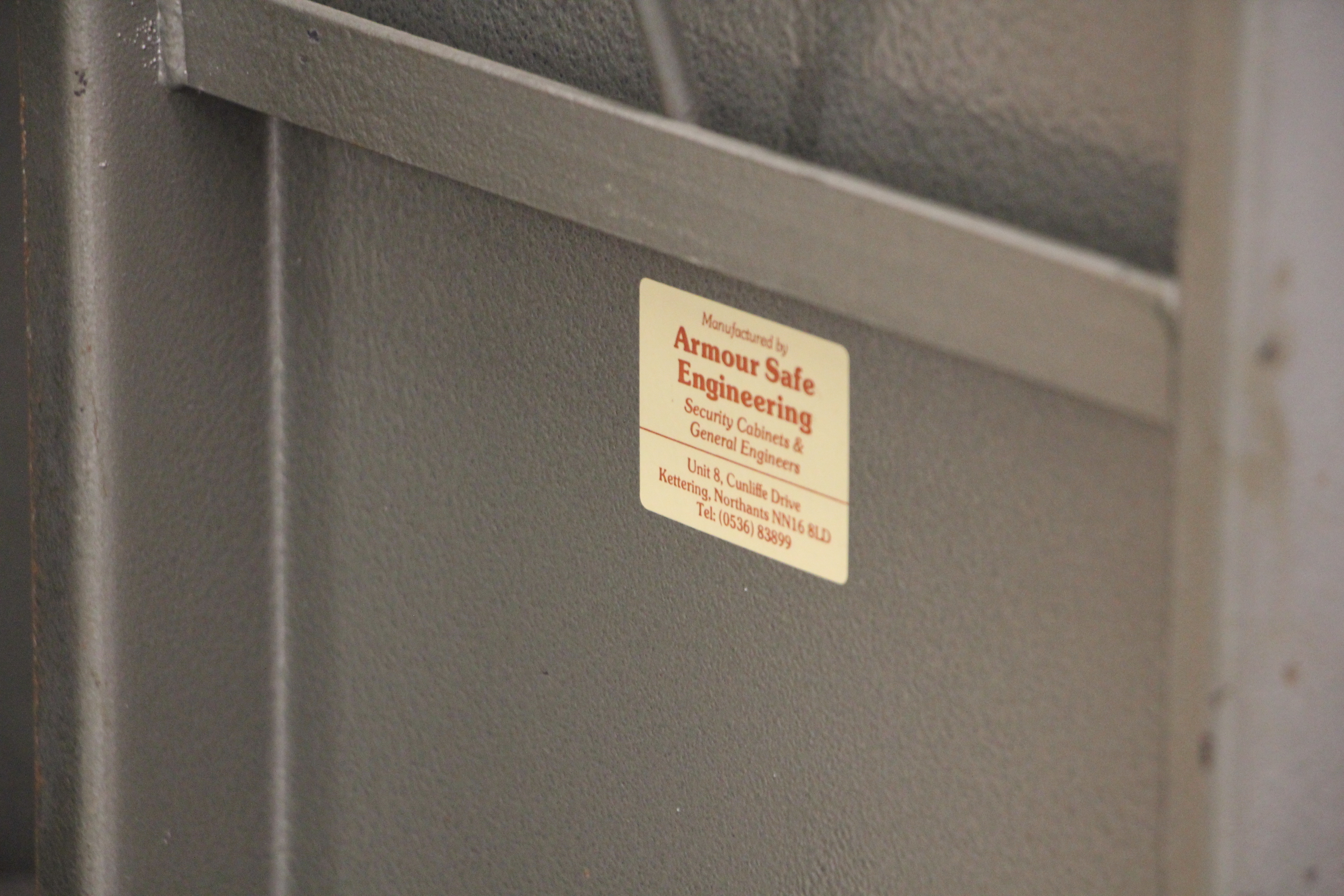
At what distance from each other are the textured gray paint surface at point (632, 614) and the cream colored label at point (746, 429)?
0.05 ft

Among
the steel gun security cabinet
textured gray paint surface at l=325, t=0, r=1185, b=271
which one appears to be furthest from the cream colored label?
textured gray paint surface at l=325, t=0, r=1185, b=271

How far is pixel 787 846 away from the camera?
3.84 feet

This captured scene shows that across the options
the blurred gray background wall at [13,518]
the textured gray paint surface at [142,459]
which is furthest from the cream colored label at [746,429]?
the blurred gray background wall at [13,518]

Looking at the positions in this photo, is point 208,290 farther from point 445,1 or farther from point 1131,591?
point 1131,591

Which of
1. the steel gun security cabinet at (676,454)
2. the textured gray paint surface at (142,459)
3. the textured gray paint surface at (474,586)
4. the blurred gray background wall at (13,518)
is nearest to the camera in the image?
the steel gun security cabinet at (676,454)

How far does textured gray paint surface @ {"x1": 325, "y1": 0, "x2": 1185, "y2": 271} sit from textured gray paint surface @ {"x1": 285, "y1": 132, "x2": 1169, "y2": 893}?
0.11 m

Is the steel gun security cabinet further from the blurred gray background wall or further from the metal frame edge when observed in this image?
the blurred gray background wall

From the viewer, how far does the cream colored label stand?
3.47 feet

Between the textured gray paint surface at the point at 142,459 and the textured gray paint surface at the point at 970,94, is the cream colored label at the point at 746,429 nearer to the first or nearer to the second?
the textured gray paint surface at the point at 970,94

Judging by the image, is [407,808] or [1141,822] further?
[407,808]

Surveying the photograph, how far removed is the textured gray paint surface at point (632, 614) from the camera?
0.96 m

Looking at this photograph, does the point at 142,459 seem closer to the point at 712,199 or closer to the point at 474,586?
the point at 474,586

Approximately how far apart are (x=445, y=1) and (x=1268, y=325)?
29.0 inches

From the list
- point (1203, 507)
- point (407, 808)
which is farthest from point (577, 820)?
point (1203, 507)
